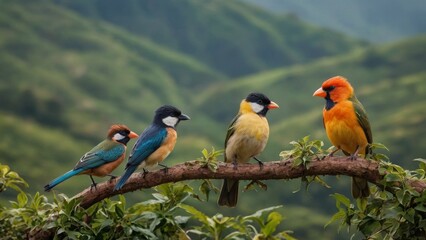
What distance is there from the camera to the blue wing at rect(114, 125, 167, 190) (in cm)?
662

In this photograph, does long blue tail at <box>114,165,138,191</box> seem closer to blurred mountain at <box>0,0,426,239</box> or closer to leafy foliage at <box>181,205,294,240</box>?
leafy foliage at <box>181,205,294,240</box>

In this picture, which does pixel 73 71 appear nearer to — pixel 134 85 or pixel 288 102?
pixel 134 85

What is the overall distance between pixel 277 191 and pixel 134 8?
8523 centimetres

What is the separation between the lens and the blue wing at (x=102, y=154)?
24.9 feet

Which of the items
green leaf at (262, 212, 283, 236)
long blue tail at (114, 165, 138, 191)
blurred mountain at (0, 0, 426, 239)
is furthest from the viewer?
blurred mountain at (0, 0, 426, 239)

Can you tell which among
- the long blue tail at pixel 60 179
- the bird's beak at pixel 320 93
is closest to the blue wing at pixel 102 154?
the long blue tail at pixel 60 179

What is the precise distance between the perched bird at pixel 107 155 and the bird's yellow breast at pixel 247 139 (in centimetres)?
107

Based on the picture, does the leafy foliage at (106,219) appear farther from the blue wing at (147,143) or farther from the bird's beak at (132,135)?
the bird's beak at (132,135)

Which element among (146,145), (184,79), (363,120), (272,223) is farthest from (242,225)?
(184,79)

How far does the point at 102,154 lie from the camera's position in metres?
7.72

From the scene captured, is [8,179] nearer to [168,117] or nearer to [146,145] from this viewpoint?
[146,145]

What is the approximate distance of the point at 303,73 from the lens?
112 meters

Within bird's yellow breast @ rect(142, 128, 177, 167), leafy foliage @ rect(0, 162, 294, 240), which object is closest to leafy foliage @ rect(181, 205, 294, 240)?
leafy foliage @ rect(0, 162, 294, 240)

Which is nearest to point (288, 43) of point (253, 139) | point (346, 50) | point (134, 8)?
point (346, 50)
